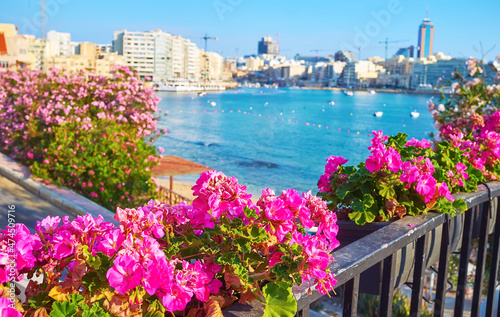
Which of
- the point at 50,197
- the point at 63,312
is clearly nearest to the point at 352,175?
the point at 63,312

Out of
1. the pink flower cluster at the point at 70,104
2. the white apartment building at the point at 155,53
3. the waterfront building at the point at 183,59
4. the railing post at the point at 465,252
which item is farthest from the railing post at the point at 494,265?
the waterfront building at the point at 183,59

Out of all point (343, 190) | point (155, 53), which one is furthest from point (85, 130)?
point (155, 53)

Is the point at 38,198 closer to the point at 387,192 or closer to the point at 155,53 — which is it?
the point at 387,192

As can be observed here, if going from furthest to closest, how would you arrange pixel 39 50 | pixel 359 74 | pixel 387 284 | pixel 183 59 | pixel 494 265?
pixel 183 59
pixel 359 74
pixel 39 50
pixel 494 265
pixel 387 284

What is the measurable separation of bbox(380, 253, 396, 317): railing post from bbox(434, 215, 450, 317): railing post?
33cm

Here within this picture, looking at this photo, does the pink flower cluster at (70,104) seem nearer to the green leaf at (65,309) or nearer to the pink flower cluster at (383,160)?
the pink flower cluster at (383,160)

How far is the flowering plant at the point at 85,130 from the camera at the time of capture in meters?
7.01

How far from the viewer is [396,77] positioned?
431ft

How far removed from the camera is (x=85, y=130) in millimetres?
7336

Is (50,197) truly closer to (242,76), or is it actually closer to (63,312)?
(63,312)

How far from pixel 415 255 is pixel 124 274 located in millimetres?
961

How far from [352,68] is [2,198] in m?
134

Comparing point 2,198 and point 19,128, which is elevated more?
point 19,128

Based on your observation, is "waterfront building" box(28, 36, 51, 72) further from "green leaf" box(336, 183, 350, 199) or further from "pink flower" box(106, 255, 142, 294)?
"pink flower" box(106, 255, 142, 294)
